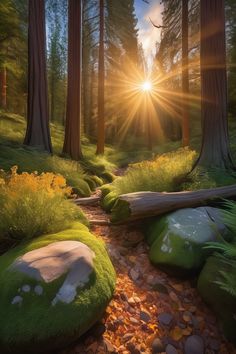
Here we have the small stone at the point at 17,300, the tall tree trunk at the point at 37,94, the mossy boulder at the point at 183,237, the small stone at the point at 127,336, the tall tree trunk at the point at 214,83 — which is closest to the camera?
the small stone at the point at 17,300

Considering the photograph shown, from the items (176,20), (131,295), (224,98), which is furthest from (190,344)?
(176,20)

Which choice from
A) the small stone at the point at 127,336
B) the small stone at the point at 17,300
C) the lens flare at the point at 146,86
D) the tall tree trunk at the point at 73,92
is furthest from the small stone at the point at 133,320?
the lens flare at the point at 146,86

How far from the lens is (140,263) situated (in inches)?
161

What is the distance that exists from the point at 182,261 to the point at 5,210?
2.40 m

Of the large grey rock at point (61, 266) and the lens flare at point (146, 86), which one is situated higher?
the lens flare at point (146, 86)

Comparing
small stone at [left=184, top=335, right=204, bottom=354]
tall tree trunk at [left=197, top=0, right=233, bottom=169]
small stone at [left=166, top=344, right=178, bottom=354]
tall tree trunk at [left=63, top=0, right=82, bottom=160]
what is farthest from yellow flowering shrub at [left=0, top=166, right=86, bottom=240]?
tall tree trunk at [left=63, top=0, right=82, bottom=160]

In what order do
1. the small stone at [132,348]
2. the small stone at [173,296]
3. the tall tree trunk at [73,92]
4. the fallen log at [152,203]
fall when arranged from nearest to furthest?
the small stone at [132,348] < the small stone at [173,296] < the fallen log at [152,203] < the tall tree trunk at [73,92]

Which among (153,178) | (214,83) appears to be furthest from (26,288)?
(214,83)

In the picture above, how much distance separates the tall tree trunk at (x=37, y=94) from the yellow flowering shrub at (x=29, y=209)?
267 inches

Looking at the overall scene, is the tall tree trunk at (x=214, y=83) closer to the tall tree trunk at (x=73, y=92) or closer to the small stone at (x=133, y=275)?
the small stone at (x=133, y=275)

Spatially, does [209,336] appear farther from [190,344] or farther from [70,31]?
[70,31]

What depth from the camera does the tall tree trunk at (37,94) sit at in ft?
33.8

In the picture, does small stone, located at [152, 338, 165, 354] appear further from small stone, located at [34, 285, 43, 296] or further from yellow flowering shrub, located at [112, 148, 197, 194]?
yellow flowering shrub, located at [112, 148, 197, 194]

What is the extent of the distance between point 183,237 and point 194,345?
1377 millimetres
